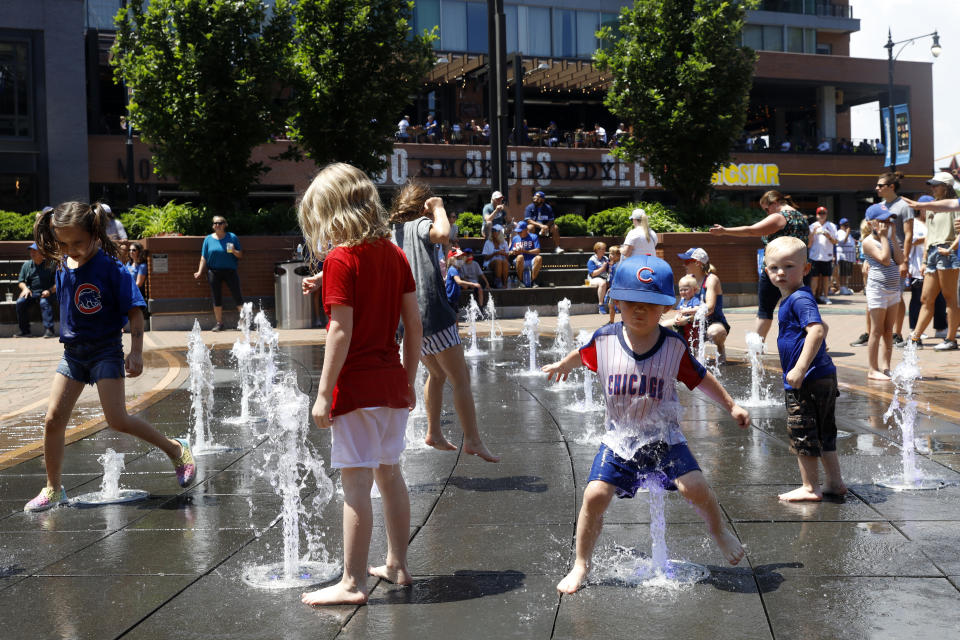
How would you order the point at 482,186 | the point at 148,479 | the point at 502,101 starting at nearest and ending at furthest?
the point at 148,479
the point at 502,101
the point at 482,186

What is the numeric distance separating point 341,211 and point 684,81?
20.3 meters

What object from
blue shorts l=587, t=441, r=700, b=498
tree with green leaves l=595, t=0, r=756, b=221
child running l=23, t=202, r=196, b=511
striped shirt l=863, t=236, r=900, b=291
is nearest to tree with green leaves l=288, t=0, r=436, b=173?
tree with green leaves l=595, t=0, r=756, b=221

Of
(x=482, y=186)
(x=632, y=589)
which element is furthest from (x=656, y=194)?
(x=632, y=589)

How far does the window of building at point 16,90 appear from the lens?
3145 centimetres

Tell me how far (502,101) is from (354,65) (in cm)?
359

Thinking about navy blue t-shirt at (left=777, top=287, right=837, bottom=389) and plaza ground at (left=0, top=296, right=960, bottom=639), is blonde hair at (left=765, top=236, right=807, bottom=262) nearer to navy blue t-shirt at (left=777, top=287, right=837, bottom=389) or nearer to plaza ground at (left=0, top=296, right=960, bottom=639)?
navy blue t-shirt at (left=777, top=287, right=837, bottom=389)

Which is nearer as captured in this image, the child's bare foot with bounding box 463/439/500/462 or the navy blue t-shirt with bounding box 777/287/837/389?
the navy blue t-shirt with bounding box 777/287/837/389

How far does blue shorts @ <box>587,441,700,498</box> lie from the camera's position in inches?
150

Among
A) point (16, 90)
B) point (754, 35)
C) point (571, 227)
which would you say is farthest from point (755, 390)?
point (754, 35)

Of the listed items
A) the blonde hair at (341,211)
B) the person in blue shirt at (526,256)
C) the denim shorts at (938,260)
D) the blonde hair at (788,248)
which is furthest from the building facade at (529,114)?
the blonde hair at (341,211)

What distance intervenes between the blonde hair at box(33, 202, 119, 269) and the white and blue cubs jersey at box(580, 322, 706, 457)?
3.07 meters

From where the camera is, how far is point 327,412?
11.8 ft

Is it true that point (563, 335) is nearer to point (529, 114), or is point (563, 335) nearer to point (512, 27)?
point (512, 27)

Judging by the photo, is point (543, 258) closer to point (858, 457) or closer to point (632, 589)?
point (858, 457)
